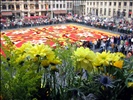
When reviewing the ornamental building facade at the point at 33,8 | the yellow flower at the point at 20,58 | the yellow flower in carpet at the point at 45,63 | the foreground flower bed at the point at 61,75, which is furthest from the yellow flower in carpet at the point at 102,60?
the ornamental building facade at the point at 33,8

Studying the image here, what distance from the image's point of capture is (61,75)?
7.63ft

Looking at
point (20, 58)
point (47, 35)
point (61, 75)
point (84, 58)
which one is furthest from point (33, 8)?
point (84, 58)

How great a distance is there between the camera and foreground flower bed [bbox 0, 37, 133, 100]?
179cm

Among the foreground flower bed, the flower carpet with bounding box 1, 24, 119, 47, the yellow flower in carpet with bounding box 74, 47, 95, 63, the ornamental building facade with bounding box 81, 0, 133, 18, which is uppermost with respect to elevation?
the ornamental building facade with bounding box 81, 0, 133, 18

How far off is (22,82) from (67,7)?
166 feet

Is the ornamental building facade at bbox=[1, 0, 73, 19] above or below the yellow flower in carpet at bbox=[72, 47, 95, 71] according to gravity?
above

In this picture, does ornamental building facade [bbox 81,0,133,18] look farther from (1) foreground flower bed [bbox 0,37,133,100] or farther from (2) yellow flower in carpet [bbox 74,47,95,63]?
(2) yellow flower in carpet [bbox 74,47,95,63]

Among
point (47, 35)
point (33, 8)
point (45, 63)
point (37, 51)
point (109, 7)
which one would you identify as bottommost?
point (47, 35)

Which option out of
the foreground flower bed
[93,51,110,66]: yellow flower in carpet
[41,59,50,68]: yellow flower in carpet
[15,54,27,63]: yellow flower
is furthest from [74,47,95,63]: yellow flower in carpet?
[15,54,27,63]: yellow flower

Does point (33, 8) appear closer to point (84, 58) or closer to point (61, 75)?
point (61, 75)

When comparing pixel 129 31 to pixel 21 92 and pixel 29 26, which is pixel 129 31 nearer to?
pixel 29 26

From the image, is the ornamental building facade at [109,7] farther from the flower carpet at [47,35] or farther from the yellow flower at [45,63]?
the yellow flower at [45,63]

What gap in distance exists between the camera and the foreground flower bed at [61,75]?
1791 mm

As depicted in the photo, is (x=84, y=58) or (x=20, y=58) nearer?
(x=84, y=58)
